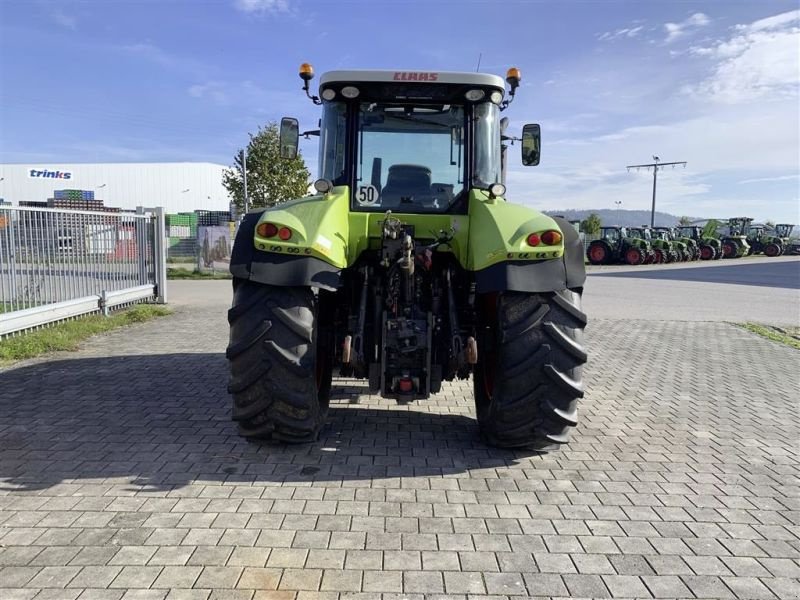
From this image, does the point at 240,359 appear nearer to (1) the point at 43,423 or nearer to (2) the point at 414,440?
(2) the point at 414,440

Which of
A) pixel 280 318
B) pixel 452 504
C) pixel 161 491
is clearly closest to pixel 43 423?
pixel 161 491

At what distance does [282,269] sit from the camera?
400 centimetres

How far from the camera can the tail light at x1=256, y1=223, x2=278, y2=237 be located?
13.2 feet

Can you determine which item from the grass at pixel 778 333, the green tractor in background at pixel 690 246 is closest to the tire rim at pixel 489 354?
the grass at pixel 778 333

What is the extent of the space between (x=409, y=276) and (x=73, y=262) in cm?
761

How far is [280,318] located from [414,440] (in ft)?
5.01

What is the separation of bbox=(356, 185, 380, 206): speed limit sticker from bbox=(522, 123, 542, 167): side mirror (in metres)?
1.55

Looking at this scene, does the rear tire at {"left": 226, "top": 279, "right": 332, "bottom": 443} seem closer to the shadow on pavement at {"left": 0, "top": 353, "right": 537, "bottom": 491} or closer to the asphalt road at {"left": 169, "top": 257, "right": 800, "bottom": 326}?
the shadow on pavement at {"left": 0, "top": 353, "right": 537, "bottom": 491}

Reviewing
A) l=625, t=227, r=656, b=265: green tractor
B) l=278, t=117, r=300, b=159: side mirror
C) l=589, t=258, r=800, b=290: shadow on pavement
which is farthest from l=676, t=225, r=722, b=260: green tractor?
l=278, t=117, r=300, b=159: side mirror

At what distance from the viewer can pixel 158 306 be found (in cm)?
1226

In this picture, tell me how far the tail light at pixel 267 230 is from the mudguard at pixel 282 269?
0.13 m

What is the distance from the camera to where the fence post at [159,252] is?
40.9 feet

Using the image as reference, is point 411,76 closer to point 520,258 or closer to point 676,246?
point 520,258

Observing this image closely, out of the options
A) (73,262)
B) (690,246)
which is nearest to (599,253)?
(690,246)
